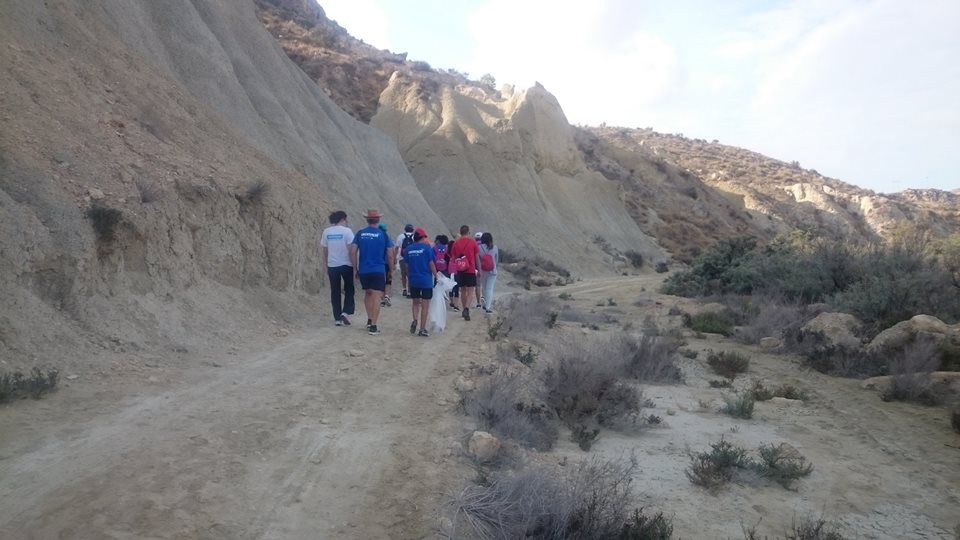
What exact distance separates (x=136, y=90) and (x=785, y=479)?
11537mm

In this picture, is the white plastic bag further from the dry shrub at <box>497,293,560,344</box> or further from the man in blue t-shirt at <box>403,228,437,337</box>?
the dry shrub at <box>497,293,560,344</box>

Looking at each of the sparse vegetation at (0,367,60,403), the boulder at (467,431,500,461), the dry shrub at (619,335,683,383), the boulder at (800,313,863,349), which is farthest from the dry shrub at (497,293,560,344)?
the sparse vegetation at (0,367,60,403)

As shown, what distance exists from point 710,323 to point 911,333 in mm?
4425

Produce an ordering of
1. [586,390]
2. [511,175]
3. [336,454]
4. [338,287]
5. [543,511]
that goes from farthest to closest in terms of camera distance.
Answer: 1. [511,175]
2. [338,287]
3. [586,390]
4. [336,454]
5. [543,511]

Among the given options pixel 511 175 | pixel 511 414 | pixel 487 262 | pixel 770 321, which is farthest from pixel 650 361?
pixel 511 175

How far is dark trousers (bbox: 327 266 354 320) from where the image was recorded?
1036cm

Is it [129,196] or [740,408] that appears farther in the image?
[129,196]

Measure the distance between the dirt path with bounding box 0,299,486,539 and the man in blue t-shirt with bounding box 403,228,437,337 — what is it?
3.23 m

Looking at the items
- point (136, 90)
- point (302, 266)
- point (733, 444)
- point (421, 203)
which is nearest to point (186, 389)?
point (733, 444)

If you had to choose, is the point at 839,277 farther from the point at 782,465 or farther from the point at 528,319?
the point at 782,465

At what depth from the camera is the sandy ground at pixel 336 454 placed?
374 centimetres

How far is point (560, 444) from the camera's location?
5891mm

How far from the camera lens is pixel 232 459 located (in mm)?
4430

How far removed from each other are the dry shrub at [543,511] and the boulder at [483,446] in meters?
0.75
